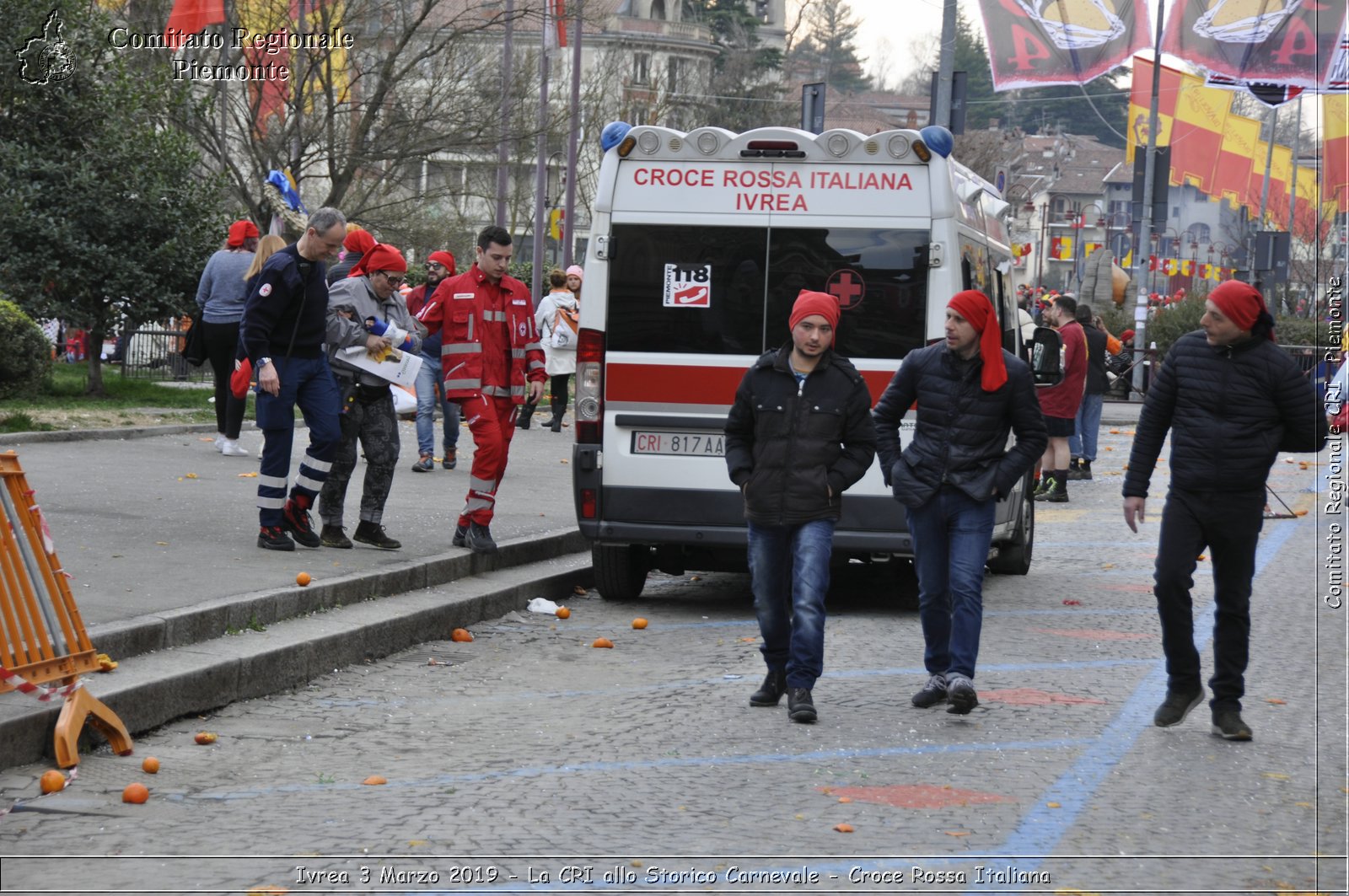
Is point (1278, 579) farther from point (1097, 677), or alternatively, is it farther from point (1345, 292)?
point (1097, 677)

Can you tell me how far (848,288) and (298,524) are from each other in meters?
3.33

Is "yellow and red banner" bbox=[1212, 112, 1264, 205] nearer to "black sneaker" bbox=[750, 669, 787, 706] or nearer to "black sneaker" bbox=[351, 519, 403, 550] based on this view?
"black sneaker" bbox=[351, 519, 403, 550]

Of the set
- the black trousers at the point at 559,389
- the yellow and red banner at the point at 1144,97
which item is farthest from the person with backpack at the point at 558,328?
the yellow and red banner at the point at 1144,97

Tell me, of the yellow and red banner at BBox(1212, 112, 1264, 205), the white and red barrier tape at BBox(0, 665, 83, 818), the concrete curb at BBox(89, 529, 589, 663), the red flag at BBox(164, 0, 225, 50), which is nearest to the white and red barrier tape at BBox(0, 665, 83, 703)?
the white and red barrier tape at BBox(0, 665, 83, 818)

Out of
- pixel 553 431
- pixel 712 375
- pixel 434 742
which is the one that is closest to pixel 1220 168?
pixel 553 431

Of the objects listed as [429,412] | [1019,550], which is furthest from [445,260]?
[1019,550]

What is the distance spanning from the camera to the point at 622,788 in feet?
18.6

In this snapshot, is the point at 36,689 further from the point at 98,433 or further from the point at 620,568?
the point at 98,433

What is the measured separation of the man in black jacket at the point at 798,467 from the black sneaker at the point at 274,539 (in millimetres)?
3235

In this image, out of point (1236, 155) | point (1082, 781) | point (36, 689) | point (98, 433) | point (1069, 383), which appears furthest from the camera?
point (1236, 155)

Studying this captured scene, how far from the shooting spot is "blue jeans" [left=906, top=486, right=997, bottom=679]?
7.10 metres

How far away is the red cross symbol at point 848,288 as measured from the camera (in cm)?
947

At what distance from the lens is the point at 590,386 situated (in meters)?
9.70

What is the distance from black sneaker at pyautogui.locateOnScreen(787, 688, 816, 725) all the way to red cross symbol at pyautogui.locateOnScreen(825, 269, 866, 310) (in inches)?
123
